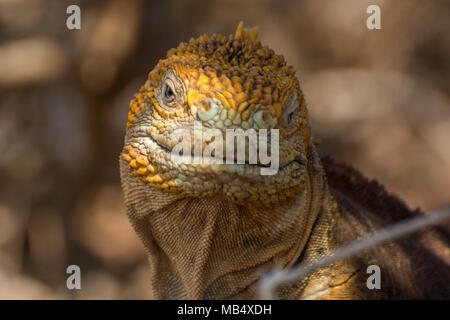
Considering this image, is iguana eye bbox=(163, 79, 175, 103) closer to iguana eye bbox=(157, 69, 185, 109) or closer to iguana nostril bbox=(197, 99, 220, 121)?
iguana eye bbox=(157, 69, 185, 109)

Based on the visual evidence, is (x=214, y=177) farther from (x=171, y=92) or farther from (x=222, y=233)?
(x=171, y=92)

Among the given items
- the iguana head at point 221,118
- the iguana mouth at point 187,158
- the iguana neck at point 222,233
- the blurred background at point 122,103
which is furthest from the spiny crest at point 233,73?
the blurred background at point 122,103

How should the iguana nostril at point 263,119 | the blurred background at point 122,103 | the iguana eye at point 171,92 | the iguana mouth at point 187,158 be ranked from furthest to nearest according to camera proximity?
the blurred background at point 122,103 < the iguana eye at point 171,92 < the iguana nostril at point 263,119 < the iguana mouth at point 187,158

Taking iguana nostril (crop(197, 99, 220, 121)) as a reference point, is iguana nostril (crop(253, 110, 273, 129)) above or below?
below

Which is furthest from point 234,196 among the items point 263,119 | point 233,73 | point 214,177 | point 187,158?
point 233,73

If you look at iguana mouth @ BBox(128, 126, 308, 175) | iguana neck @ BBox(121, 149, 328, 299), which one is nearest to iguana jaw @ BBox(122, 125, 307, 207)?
iguana mouth @ BBox(128, 126, 308, 175)

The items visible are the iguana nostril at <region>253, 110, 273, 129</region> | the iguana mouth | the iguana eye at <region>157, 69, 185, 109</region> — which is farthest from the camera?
the iguana eye at <region>157, 69, 185, 109</region>

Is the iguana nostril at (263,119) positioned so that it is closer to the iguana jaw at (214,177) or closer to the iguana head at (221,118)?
the iguana head at (221,118)
